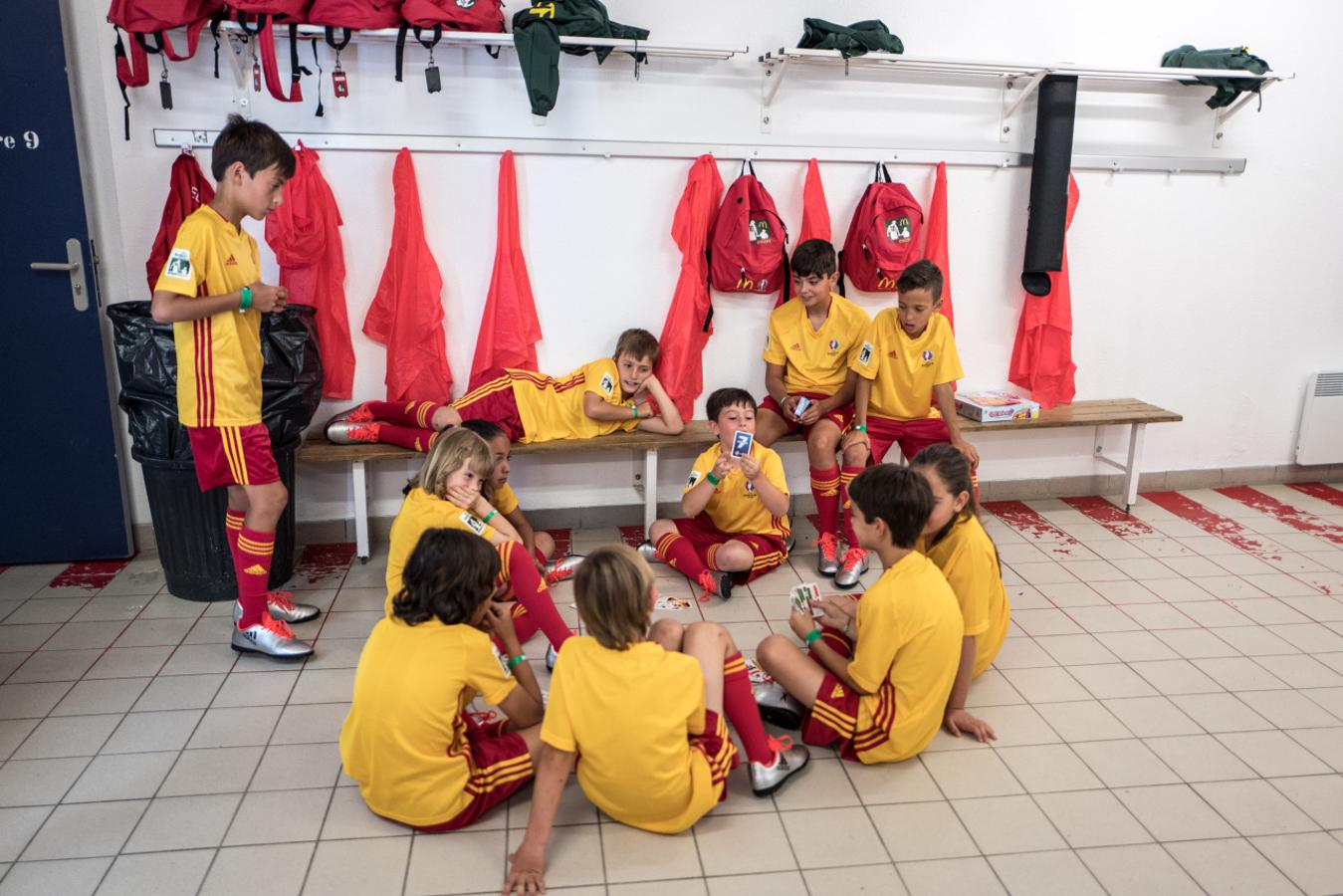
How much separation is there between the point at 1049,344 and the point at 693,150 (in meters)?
1.92

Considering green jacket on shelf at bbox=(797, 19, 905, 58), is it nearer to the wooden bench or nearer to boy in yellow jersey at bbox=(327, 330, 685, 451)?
boy in yellow jersey at bbox=(327, 330, 685, 451)

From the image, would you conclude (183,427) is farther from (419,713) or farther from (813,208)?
(813,208)

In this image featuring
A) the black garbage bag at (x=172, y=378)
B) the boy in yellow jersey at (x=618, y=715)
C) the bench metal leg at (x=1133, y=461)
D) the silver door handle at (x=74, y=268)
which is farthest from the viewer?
the bench metal leg at (x=1133, y=461)

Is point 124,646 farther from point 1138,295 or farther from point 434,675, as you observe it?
point 1138,295

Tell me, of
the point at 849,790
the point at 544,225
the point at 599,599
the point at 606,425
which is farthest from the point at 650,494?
the point at 599,599

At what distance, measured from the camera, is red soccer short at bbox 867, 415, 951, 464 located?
417 centimetres

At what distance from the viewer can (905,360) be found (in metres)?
4.09

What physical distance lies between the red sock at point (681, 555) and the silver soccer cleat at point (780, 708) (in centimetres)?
98

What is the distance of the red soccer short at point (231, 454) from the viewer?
118 inches

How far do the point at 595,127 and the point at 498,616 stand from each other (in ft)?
7.85

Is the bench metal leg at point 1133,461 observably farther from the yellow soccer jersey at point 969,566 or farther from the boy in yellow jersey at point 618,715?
the boy in yellow jersey at point 618,715

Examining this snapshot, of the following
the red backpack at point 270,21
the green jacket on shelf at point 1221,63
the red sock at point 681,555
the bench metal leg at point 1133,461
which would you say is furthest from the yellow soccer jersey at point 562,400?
the green jacket on shelf at point 1221,63

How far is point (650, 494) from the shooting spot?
424 centimetres

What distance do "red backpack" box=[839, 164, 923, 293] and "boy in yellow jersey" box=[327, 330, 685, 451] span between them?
3.32 ft
